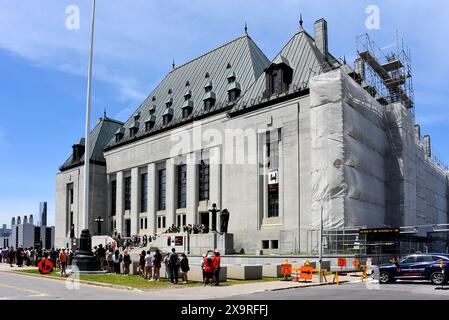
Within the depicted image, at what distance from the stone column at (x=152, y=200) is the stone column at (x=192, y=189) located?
717 centimetres

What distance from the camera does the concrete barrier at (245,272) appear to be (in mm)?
28938

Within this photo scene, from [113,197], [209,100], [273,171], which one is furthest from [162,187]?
[273,171]

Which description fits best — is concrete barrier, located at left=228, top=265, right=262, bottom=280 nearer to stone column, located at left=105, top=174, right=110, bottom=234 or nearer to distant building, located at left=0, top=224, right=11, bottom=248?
stone column, located at left=105, top=174, right=110, bottom=234

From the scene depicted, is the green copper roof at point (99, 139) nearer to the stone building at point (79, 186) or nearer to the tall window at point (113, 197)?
the stone building at point (79, 186)

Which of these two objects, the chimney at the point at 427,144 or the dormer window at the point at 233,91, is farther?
the chimney at the point at 427,144

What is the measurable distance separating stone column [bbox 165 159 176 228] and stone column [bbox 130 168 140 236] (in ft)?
22.7

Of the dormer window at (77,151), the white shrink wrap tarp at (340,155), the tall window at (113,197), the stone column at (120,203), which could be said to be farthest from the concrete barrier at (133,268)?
the dormer window at (77,151)

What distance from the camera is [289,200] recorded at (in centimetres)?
4862

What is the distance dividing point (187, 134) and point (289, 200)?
19102 millimetres

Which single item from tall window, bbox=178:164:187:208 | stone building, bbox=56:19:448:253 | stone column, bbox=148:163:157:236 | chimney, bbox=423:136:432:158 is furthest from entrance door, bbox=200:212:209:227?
chimney, bbox=423:136:432:158

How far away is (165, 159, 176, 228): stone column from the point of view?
6406 centimetres

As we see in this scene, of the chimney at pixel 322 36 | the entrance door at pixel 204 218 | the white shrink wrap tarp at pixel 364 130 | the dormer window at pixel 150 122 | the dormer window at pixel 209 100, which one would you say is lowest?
the entrance door at pixel 204 218

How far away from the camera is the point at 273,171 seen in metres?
51.2

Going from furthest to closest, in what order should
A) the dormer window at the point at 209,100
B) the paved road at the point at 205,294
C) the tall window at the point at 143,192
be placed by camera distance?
the tall window at the point at 143,192
the dormer window at the point at 209,100
the paved road at the point at 205,294
